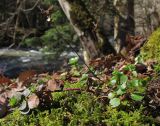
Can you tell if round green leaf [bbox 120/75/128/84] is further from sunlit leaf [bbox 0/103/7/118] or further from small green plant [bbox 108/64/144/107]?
sunlit leaf [bbox 0/103/7/118]

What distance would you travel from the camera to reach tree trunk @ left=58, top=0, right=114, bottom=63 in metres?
5.17

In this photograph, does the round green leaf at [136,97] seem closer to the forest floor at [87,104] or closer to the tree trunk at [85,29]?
the forest floor at [87,104]

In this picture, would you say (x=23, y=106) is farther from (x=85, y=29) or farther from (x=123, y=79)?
(x=85, y=29)

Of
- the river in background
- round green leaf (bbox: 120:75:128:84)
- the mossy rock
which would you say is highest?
the mossy rock

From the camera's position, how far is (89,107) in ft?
6.31

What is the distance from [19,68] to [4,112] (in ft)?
44.9

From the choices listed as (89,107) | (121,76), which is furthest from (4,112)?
(121,76)

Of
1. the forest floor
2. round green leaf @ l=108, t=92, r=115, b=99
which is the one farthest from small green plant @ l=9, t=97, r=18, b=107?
round green leaf @ l=108, t=92, r=115, b=99

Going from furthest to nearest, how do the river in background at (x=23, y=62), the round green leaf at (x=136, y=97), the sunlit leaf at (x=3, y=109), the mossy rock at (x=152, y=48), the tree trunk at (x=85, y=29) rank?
the river in background at (x=23, y=62), the tree trunk at (x=85, y=29), the mossy rock at (x=152, y=48), the sunlit leaf at (x=3, y=109), the round green leaf at (x=136, y=97)

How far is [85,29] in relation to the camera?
17.0ft

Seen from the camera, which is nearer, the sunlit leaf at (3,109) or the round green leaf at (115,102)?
the round green leaf at (115,102)

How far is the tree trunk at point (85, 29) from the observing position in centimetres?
517

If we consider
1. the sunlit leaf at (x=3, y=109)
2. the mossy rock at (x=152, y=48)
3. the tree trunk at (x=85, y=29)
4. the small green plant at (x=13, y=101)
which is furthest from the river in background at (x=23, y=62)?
the small green plant at (x=13, y=101)

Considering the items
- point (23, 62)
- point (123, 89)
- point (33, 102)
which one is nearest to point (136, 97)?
point (123, 89)
